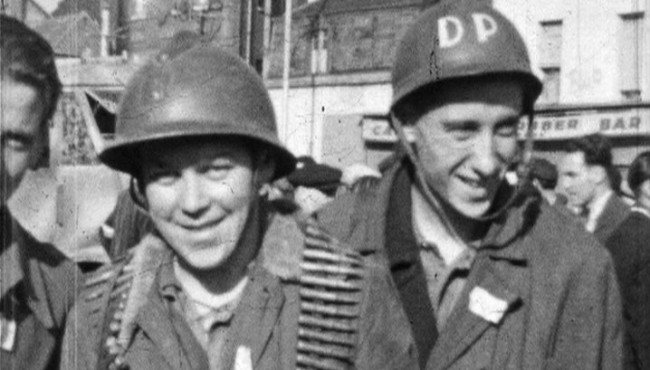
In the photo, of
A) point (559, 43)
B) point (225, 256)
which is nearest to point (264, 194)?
point (225, 256)

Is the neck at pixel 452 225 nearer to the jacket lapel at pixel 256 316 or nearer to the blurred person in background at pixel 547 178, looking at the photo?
the jacket lapel at pixel 256 316

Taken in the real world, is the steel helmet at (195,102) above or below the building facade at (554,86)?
below

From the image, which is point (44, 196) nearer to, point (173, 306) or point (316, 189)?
point (173, 306)

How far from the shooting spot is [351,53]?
97.7 ft

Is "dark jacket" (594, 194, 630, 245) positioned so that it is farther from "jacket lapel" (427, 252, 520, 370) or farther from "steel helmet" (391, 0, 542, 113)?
"jacket lapel" (427, 252, 520, 370)

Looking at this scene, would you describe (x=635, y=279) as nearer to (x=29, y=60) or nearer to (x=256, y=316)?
(x=256, y=316)

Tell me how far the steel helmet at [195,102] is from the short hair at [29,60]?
26cm

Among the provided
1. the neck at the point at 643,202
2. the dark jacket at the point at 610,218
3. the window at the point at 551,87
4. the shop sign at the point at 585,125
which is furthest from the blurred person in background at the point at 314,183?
the window at the point at 551,87

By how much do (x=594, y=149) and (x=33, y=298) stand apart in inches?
187

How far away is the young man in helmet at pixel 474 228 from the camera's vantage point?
3.94 meters

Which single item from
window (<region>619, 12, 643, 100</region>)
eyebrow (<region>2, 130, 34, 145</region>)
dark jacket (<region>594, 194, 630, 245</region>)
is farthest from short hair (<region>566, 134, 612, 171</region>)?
window (<region>619, 12, 643, 100</region>)

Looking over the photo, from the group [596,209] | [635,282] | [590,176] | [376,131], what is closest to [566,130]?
[376,131]

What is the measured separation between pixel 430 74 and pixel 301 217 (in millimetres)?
961

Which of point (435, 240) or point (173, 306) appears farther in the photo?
point (435, 240)
